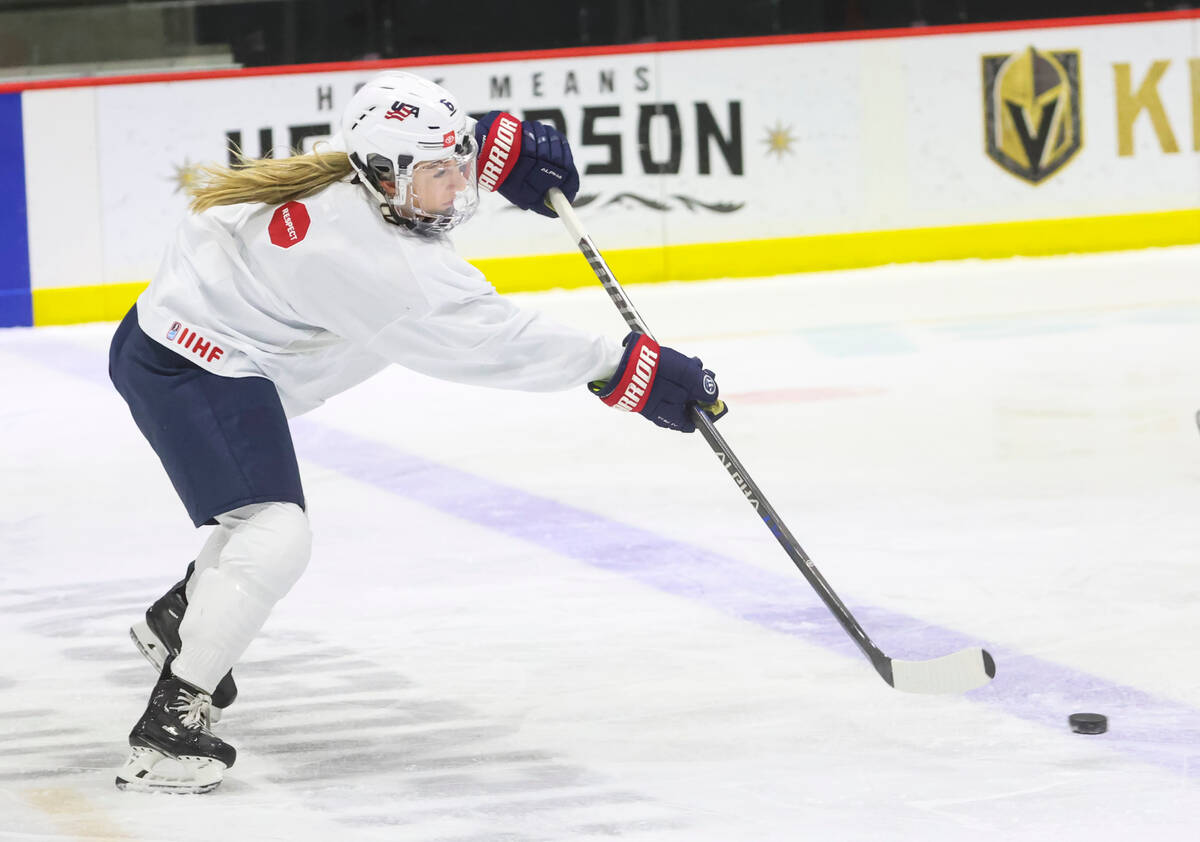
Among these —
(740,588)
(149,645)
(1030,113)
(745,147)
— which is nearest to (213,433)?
(149,645)

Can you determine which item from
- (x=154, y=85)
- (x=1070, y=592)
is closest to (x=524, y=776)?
(x=1070, y=592)

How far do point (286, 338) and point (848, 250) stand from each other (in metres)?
5.32

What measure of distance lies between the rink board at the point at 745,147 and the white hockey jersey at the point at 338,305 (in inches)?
177

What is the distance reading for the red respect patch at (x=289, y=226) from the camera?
2.54m

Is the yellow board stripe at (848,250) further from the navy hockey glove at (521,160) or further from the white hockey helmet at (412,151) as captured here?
the white hockey helmet at (412,151)

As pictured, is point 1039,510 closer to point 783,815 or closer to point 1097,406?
point 1097,406

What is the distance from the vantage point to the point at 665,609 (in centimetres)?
345

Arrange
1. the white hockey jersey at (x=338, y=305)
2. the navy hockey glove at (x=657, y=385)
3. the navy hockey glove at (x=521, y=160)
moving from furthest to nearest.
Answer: the navy hockey glove at (x=521, y=160) < the navy hockey glove at (x=657, y=385) < the white hockey jersey at (x=338, y=305)

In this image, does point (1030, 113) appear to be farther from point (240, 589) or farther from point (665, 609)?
point (240, 589)

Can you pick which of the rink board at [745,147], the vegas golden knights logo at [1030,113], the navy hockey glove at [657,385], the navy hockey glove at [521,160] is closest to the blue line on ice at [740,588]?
the navy hockey glove at [657,385]

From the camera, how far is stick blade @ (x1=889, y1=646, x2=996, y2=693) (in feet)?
9.13

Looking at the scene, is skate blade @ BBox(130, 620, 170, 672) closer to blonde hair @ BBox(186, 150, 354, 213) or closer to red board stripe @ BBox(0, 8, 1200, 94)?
blonde hair @ BBox(186, 150, 354, 213)

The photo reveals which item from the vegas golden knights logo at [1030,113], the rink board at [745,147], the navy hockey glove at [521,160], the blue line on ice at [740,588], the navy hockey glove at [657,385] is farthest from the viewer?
the vegas golden knights logo at [1030,113]

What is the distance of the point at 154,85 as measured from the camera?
23.4ft
